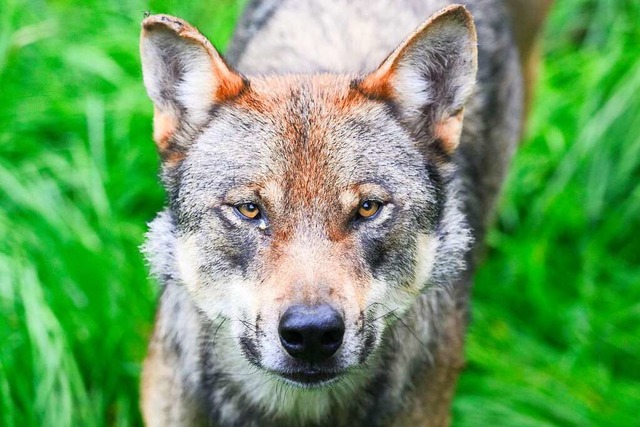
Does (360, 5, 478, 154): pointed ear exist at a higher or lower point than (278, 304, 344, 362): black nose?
higher

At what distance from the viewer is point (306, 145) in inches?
143

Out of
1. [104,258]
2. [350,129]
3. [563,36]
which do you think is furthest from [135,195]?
[563,36]

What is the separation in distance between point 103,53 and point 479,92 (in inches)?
107

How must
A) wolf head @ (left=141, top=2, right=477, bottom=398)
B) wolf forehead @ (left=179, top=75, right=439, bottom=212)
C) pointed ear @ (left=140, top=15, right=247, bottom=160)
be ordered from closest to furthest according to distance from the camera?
1. wolf head @ (left=141, top=2, right=477, bottom=398)
2. wolf forehead @ (left=179, top=75, right=439, bottom=212)
3. pointed ear @ (left=140, top=15, right=247, bottom=160)

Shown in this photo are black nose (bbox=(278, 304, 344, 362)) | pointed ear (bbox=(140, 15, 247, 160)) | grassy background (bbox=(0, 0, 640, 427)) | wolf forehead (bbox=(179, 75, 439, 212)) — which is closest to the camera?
black nose (bbox=(278, 304, 344, 362))

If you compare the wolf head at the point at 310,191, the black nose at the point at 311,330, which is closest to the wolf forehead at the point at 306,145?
the wolf head at the point at 310,191

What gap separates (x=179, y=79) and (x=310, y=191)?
809mm

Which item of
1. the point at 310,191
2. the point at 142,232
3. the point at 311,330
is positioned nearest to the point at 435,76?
the point at 310,191

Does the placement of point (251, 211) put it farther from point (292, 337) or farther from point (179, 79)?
Answer: point (179, 79)

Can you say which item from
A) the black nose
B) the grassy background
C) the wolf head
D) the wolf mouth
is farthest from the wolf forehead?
the grassy background

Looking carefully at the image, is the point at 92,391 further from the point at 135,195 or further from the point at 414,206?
the point at 414,206

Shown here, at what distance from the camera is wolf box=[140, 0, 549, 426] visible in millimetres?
3471

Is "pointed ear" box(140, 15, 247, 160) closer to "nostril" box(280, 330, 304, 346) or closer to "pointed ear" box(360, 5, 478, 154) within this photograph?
"pointed ear" box(360, 5, 478, 154)

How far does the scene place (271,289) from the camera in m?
3.40
